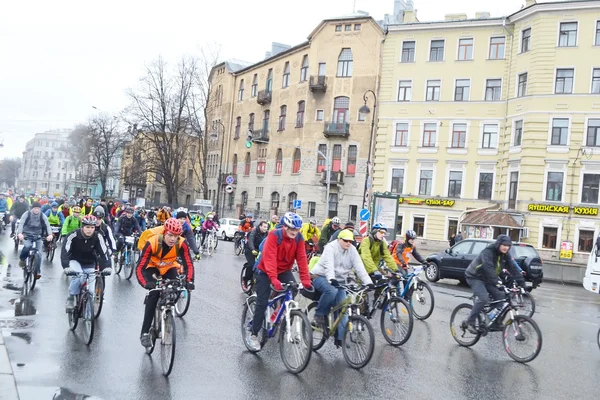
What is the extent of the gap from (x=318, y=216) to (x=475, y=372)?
1655 inches

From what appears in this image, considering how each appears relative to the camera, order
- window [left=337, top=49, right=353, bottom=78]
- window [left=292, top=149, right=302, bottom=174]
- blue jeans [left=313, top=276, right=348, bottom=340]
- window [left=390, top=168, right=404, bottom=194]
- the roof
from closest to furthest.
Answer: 1. blue jeans [left=313, top=276, right=348, bottom=340]
2. the roof
3. window [left=390, top=168, right=404, bottom=194]
4. window [left=337, top=49, right=353, bottom=78]
5. window [left=292, top=149, right=302, bottom=174]

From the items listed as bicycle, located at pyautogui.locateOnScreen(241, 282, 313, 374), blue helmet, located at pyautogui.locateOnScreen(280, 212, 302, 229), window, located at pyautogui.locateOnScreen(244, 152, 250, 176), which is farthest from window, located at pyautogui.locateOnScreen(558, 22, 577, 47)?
bicycle, located at pyautogui.locateOnScreen(241, 282, 313, 374)

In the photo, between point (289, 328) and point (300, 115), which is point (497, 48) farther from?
point (289, 328)

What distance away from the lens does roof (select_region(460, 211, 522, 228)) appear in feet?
123

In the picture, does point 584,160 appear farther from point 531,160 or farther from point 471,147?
point 471,147

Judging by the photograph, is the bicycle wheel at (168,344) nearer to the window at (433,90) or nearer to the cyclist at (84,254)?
the cyclist at (84,254)

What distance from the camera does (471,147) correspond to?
4194cm

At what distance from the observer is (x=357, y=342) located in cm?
787

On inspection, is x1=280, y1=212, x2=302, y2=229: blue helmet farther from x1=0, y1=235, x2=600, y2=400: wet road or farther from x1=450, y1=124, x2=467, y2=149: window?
x1=450, y1=124, x2=467, y2=149: window

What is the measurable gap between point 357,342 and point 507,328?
2804 millimetres

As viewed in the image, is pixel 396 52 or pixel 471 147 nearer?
pixel 471 147

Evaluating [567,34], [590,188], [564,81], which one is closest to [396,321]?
[590,188]

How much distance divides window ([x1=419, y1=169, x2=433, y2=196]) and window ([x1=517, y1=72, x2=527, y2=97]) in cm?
781

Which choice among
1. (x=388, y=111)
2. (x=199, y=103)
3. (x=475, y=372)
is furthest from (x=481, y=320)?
(x=199, y=103)
